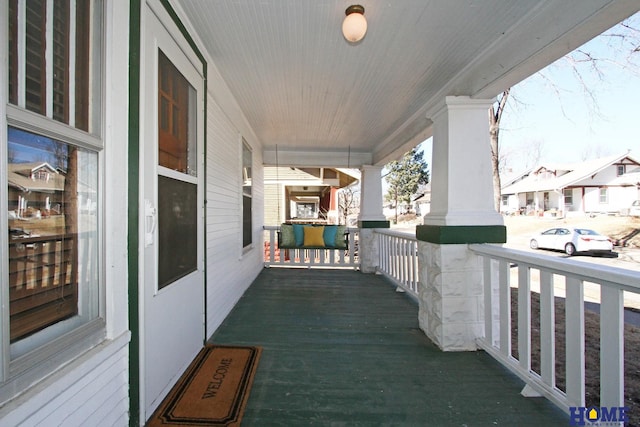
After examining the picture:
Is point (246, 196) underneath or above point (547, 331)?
above

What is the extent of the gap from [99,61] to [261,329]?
2.56 m

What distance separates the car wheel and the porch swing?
9745 millimetres

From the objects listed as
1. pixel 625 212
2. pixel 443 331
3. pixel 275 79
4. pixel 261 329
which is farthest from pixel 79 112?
pixel 625 212

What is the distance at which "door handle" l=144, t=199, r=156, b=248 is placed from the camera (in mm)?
1679

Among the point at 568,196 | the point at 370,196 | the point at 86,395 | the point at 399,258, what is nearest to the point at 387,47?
the point at 86,395

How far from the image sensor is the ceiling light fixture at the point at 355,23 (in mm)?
1904

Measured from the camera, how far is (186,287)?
7.43ft

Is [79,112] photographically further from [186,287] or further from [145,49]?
[186,287]

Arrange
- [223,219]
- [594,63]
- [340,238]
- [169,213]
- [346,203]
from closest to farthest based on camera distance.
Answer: [169,213], [223,219], [594,63], [340,238], [346,203]

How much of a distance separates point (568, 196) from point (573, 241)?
15618mm

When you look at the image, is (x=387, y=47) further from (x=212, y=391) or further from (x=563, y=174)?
(x=563, y=174)

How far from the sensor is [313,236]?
562 centimetres

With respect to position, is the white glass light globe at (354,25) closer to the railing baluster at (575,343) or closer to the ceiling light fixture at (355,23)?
the ceiling light fixture at (355,23)

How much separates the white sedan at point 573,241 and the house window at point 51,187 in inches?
508
